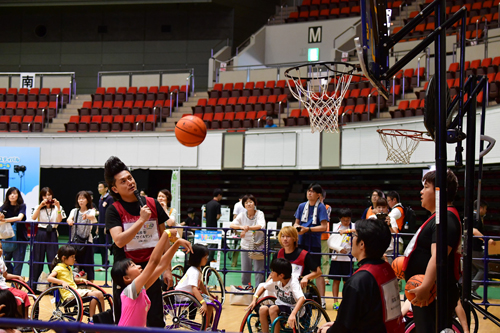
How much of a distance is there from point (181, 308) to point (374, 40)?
10.7 ft

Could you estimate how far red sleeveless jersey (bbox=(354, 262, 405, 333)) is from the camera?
7.89 ft

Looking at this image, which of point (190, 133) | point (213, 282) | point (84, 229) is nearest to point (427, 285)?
point (213, 282)

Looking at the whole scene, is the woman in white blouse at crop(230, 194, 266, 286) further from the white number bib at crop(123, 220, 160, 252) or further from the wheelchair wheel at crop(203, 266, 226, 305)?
the white number bib at crop(123, 220, 160, 252)

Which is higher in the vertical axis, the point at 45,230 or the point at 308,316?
the point at 45,230

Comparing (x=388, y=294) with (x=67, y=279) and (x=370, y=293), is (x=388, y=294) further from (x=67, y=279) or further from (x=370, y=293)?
(x=67, y=279)

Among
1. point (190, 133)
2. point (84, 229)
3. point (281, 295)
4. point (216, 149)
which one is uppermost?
point (216, 149)

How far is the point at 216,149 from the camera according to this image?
15.2 m

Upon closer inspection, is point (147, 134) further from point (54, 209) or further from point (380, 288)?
point (380, 288)

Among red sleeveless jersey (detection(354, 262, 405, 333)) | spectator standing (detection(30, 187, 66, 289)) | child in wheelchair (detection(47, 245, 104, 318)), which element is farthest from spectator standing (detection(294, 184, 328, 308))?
red sleeveless jersey (detection(354, 262, 405, 333))

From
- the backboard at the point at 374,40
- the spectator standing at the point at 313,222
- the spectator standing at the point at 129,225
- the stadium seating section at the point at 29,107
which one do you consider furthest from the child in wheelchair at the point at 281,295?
the stadium seating section at the point at 29,107

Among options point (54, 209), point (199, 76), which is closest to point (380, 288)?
point (54, 209)

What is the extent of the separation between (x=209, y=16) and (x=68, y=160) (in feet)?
31.7

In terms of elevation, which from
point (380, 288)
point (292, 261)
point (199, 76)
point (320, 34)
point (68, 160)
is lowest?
point (292, 261)

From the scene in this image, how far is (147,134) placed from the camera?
51.7 ft
